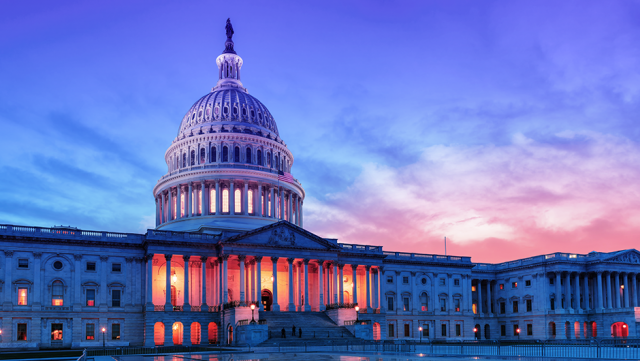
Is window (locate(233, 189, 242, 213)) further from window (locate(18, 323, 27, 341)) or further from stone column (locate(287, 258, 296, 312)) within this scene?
window (locate(18, 323, 27, 341))

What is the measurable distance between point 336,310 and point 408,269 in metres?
24.5

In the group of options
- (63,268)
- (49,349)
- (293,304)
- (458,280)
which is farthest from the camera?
(458,280)

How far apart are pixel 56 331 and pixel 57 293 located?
15.0 ft

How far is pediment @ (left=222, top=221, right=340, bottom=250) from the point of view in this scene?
84.1m

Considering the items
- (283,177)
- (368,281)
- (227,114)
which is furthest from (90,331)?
(227,114)

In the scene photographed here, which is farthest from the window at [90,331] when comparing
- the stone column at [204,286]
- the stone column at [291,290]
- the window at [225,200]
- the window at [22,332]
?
the window at [225,200]

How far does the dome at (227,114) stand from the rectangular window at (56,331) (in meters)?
43.1

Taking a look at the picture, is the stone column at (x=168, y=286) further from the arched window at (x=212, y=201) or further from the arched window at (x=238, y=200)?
the arched window at (x=238, y=200)

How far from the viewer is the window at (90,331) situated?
79.0 metres

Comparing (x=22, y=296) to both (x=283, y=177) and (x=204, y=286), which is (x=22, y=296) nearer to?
(x=204, y=286)

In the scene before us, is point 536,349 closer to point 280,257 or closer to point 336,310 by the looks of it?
point 336,310

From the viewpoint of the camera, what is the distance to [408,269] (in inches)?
4107

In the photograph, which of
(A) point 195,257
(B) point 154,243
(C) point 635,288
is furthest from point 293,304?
(C) point 635,288

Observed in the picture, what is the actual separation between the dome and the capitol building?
0.27 metres
